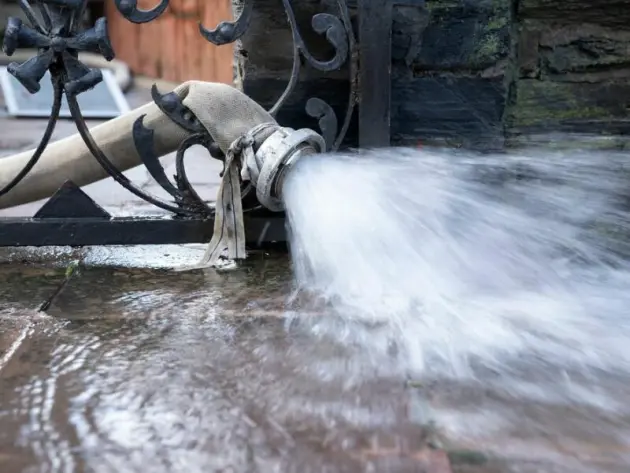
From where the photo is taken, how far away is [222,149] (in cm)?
170

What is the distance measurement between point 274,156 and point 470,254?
0.50 meters

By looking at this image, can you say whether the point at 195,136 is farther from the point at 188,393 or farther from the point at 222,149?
the point at 188,393

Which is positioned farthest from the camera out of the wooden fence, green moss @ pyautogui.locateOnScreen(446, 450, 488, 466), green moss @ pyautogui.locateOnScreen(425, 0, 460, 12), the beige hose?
the wooden fence

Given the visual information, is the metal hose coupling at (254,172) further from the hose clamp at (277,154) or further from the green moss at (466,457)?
the green moss at (466,457)

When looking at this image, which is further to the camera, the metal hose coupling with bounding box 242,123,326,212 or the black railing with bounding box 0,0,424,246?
the black railing with bounding box 0,0,424,246

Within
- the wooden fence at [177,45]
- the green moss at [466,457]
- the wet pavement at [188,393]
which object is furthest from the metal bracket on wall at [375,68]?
the wooden fence at [177,45]

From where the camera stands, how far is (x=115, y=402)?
105 cm

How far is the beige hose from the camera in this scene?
1683 mm

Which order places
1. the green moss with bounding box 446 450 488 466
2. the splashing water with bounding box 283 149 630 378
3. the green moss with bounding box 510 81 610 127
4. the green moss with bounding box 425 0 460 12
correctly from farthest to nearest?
the green moss with bounding box 510 81 610 127 → the green moss with bounding box 425 0 460 12 → the splashing water with bounding box 283 149 630 378 → the green moss with bounding box 446 450 488 466

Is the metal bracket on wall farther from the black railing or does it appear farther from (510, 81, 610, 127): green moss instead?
(510, 81, 610, 127): green moss

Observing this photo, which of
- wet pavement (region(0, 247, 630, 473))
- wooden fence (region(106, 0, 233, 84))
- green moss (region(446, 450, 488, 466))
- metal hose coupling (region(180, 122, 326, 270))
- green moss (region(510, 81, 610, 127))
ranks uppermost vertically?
wooden fence (region(106, 0, 233, 84))

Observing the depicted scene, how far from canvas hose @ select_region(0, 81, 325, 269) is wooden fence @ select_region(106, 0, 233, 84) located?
3169mm

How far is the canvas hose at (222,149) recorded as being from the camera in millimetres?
1601

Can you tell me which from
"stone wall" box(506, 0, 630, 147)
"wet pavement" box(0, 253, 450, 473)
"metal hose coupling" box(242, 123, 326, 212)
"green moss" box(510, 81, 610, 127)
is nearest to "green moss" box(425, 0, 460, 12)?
"stone wall" box(506, 0, 630, 147)
